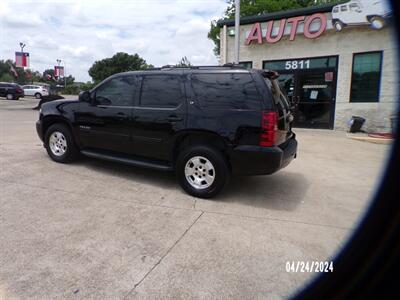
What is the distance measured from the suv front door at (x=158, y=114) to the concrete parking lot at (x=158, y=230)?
0.63 metres

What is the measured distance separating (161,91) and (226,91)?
1.12 m

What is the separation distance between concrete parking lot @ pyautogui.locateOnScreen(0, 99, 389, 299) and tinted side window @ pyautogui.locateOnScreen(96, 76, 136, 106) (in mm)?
1277

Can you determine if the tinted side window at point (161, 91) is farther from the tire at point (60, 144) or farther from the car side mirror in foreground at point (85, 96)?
the tire at point (60, 144)

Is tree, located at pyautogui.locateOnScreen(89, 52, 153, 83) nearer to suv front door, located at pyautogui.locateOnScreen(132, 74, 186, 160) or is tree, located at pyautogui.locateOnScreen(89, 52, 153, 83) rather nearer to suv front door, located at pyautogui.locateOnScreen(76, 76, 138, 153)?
suv front door, located at pyautogui.locateOnScreen(76, 76, 138, 153)

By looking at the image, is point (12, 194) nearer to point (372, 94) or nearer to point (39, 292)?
point (39, 292)

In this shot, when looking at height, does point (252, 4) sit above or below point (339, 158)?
above

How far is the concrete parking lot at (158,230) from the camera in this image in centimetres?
256

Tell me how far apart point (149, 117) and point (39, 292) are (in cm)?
305

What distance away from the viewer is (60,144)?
613 cm

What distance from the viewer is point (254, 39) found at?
1335 cm

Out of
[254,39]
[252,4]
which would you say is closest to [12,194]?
[254,39]

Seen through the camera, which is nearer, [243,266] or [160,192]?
[243,266]
